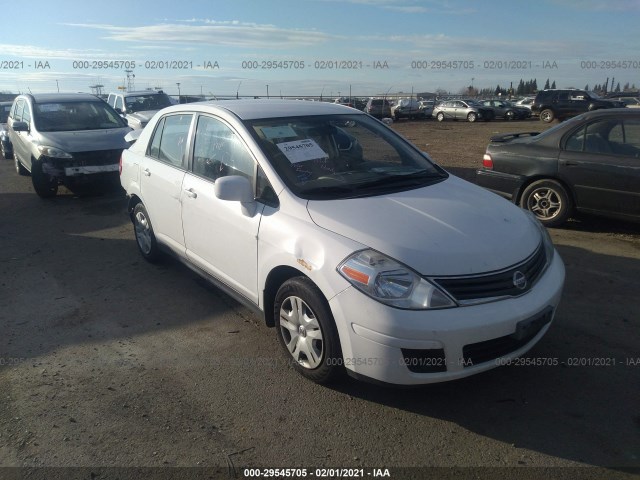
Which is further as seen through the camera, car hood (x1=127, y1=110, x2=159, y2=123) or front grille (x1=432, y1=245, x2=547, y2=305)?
car hood (x1=127, y1=110, x2=159, y2=123)

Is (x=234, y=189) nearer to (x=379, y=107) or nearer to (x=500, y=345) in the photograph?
(x=500, y=345)

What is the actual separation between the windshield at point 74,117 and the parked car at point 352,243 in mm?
5781

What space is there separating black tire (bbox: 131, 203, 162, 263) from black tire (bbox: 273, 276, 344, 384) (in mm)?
2356

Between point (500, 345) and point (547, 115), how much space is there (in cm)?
3137

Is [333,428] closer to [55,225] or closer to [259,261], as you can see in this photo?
[259,261]

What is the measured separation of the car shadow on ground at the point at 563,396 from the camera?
2.77 metres

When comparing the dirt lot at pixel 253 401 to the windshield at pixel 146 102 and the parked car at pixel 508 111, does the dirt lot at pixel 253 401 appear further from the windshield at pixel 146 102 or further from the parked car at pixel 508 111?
the parked car at pixel 508 111

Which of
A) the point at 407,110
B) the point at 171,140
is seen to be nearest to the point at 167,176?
→ the point at 171,140

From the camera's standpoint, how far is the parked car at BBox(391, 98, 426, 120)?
35156 mm

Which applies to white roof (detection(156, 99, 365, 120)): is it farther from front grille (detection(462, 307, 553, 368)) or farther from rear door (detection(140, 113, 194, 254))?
front grille (detection(462, 307, 553, 368))

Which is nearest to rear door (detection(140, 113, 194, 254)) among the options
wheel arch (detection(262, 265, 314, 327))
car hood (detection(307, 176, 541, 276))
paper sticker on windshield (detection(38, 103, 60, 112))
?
wheel arch (detection(262, 265, 314, 327))

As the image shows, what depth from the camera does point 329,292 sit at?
2895 millimetres

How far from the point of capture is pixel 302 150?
3.78 meters

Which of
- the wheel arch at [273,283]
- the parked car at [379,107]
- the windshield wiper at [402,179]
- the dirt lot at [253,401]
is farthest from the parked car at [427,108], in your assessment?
the wheel arch at [273,283]
